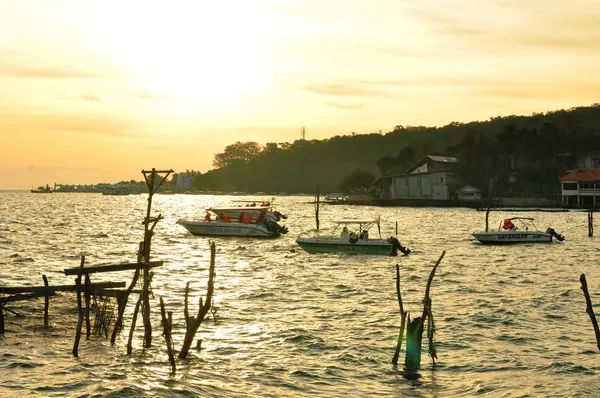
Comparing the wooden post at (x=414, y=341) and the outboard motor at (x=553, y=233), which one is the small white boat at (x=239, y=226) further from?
the wooden post at (x=414, y=341)

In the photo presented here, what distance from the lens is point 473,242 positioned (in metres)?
70.6

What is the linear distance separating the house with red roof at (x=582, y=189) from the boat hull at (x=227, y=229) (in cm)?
8473

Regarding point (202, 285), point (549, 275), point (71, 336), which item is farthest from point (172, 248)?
point (71, 336)

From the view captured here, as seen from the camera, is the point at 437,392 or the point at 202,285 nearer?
the point at 437,392

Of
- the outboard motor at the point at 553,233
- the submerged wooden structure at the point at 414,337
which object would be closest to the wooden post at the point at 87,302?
the submerged wooden structure at the point at 414,337

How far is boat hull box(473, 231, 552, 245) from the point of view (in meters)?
66.6

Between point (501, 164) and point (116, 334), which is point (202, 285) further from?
point (501, 164)

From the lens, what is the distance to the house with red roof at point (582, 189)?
450 ft

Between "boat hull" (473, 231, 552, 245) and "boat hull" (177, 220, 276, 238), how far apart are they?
2133 centimetres

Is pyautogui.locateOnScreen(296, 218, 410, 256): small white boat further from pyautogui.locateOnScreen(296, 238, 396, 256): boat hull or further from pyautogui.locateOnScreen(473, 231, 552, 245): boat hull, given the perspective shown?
pyautogui.locateOnScreen(473, 231, 552, 245): boat hull

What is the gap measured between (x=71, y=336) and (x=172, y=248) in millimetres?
41292

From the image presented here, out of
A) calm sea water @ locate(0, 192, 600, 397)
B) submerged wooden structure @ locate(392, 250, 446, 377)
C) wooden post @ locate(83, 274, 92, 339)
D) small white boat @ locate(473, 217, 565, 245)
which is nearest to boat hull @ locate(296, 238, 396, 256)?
calm sea water @ locate(0, 192, 600, 397)

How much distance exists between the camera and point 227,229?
73.8 m

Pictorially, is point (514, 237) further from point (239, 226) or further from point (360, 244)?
point (239, 226)
